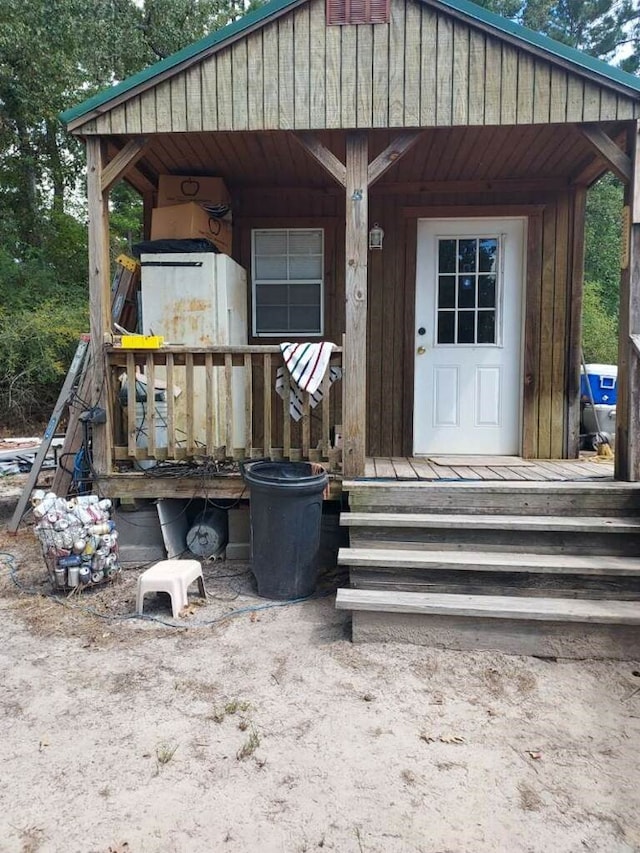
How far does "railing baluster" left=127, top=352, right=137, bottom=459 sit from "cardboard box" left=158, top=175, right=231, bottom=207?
64.2 inches

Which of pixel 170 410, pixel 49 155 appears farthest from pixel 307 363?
pixel 49 155

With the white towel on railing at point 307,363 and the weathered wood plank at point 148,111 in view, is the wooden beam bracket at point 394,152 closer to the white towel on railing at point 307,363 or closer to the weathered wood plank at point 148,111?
Result: the white towel on railing at point 307,363

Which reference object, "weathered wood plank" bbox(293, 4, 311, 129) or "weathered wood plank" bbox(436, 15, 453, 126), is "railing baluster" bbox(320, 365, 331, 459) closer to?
"weathered wood plank" bbox(293, 4, 311, 129)

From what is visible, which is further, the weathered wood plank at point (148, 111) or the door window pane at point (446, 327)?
the door window pane at point (446, 327)

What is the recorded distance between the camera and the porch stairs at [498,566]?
2.82 m

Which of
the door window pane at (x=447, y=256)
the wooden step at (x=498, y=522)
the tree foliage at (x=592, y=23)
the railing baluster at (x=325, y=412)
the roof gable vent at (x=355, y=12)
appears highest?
the tree foliage at (x=592, y=23)

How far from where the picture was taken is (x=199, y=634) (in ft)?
9.85

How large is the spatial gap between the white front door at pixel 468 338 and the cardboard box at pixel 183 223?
70.3 inches

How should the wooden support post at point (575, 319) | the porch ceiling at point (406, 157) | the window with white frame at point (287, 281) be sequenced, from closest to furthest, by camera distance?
the porch ceiling at point (406, 157) → the wooden support post at point (575, 319) → the window with white frame at point (287, 281)

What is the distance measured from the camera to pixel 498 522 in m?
3.24

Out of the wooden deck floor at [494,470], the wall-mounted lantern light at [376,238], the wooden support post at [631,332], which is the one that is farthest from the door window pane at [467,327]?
the wooden support post at [631,332]

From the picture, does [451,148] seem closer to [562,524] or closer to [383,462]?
[383,462]

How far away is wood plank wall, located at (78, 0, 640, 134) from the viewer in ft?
11.3

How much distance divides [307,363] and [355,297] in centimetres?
51
